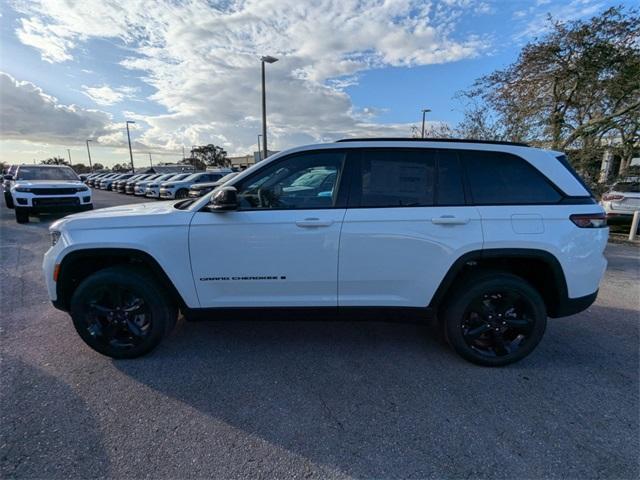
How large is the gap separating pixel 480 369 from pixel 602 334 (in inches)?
65.2

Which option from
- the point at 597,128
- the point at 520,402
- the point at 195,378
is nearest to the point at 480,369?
the point at 520,402

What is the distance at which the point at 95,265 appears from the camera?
307 centimetres

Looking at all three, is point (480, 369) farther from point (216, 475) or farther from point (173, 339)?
point (173, 339)

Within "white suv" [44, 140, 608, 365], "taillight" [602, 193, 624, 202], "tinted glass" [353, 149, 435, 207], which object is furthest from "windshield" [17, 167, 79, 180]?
"taillight" [602, 193, 624, 202]

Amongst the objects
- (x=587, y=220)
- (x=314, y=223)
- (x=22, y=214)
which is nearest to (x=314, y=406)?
(x=314, y=223)

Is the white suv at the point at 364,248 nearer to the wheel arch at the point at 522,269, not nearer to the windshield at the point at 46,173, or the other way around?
the wheel arch at the point at 522,269

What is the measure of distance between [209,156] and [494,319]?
84421 millimetres

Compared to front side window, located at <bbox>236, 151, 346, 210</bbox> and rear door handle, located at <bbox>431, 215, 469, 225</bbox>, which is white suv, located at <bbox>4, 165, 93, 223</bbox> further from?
rear door handle, located at <bbox>431, 215, 469, 225</bbox>

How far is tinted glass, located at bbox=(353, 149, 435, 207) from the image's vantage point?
9.17 ft

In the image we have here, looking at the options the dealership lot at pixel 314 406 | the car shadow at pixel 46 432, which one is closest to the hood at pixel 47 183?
the dealership lot at pixel 314 406

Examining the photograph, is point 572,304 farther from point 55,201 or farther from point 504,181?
point 55,201

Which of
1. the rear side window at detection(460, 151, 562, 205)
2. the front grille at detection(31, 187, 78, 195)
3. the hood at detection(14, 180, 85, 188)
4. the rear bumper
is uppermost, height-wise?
the rear side window at detection(460, 151, 562, 205)

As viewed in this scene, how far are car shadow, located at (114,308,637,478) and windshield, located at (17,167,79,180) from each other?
10751mm

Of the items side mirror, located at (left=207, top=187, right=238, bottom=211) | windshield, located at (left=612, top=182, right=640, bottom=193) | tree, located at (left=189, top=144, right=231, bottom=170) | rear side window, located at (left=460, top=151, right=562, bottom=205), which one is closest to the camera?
side mirror, located at (left=207, top=187, right=238, bottom=211)
